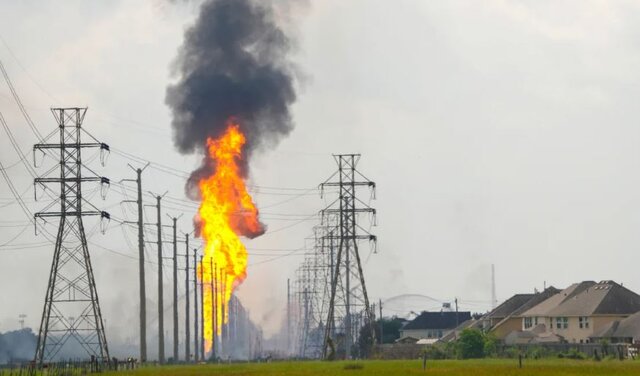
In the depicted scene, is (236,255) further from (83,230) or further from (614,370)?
(614,370)

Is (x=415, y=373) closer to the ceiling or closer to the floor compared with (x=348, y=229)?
closer to the floor

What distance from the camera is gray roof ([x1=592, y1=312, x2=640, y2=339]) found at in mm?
147475

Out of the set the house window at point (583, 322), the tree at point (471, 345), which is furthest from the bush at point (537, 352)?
the house window at point (583, 322)

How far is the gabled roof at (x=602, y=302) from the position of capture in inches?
6314

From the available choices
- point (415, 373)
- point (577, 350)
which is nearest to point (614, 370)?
point (415, 373)

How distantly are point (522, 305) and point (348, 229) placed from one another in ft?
223

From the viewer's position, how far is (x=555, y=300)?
178m

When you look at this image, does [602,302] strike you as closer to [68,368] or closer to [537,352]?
[537,352]

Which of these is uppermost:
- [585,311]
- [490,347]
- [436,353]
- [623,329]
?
[585,311]

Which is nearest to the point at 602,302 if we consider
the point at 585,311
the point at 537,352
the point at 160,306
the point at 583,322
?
the point at 585,311

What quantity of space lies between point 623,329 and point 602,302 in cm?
1106

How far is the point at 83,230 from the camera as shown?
3962 inches

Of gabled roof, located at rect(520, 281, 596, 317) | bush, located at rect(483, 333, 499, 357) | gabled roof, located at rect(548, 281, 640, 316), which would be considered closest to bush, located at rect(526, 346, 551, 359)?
bush, located at rect(483, 333, 499, 357)

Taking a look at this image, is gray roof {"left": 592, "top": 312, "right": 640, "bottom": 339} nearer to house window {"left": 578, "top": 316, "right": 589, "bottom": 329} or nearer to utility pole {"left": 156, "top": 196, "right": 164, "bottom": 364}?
house window {"left": 578, "top": 316, "right": 589, "bottom": 329}
